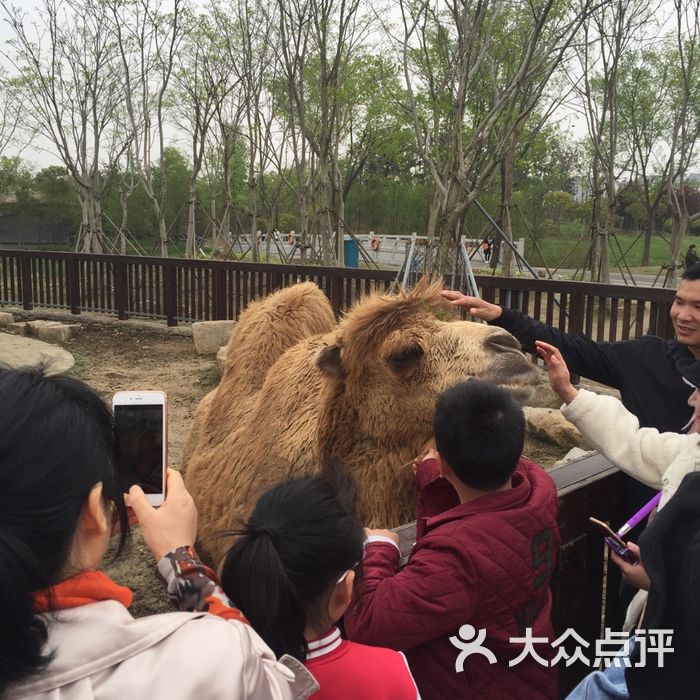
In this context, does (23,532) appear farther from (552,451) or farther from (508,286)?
(508,286)

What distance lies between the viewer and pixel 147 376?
910 centimetres

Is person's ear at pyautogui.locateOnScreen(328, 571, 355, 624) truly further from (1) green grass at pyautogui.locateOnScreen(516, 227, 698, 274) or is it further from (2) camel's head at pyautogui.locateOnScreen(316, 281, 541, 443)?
(1) green grass at pyautogui.locateOnScreen(516, 227, 698, 274)

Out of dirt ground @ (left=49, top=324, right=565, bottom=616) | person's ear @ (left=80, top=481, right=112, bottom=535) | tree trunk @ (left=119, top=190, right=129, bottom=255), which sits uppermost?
tree trunk @ (left=119, top=190, right=129, bottom=255)

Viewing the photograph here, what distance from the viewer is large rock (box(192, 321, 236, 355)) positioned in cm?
1021

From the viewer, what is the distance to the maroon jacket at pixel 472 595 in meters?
1.54

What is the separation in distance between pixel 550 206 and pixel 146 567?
33269 mm

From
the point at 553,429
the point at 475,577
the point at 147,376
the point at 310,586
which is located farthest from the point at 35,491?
the point at 147,376

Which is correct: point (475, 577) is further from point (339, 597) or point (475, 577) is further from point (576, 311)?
point (576, 311)

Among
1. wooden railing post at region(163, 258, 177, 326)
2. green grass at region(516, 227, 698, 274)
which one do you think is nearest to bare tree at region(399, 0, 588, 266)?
wooden railing post at region(163, 258, 177, 326)

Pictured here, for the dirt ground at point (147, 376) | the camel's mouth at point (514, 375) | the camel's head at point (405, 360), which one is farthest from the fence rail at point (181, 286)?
the camel's mouth at point (514, 375)

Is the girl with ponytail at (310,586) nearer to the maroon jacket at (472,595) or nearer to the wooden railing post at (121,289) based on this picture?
the maroon jacket at (472,595)

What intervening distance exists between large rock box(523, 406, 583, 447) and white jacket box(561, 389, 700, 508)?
4254 mm

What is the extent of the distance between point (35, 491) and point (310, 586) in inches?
21.5

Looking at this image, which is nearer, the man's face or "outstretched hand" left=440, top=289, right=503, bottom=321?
the man's face
